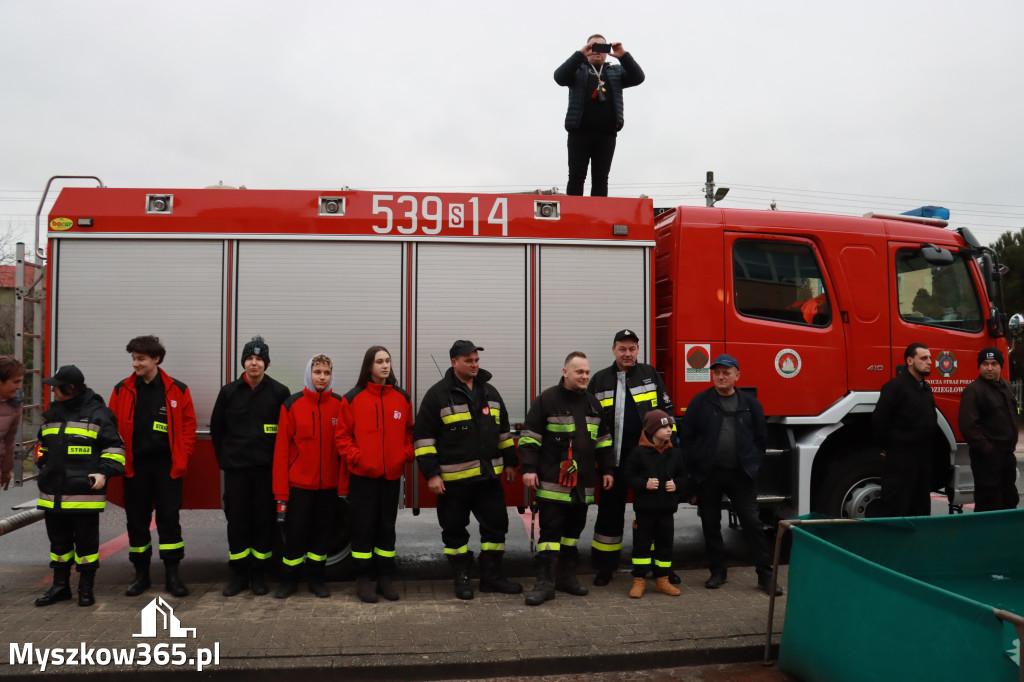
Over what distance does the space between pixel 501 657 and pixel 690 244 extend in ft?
11.4

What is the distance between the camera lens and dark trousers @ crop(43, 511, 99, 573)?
4.90 meters

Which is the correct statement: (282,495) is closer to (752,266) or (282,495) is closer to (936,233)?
(752,266)

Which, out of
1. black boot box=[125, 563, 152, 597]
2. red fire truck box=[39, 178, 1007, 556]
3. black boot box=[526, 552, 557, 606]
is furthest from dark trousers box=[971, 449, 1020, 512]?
black boot box=[125, 563, 152, 597]

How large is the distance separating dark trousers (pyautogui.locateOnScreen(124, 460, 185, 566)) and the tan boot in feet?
11.3

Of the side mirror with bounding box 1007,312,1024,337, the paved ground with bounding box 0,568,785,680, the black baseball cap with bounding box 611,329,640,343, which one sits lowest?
the paved ground with bounding box 0,568,785,680

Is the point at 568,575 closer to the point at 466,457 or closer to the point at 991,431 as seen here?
the point at 466,457

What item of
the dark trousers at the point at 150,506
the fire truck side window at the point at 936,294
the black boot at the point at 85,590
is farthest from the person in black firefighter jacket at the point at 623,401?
the black boot at the point at 85,590

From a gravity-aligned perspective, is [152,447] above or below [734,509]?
above

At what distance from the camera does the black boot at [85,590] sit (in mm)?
4887

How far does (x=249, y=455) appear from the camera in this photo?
514 cm

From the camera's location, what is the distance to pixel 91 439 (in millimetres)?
4844

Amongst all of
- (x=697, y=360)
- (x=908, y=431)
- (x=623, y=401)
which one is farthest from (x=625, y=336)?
(x=908, y=431)

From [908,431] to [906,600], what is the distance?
2812 mm

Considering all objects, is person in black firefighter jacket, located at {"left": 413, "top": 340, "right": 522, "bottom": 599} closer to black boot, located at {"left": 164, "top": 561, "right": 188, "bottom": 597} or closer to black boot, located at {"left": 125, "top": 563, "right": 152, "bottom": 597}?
black boot, located at {"left": 164, "top": 561, "right": 188, "bottom": 597}
